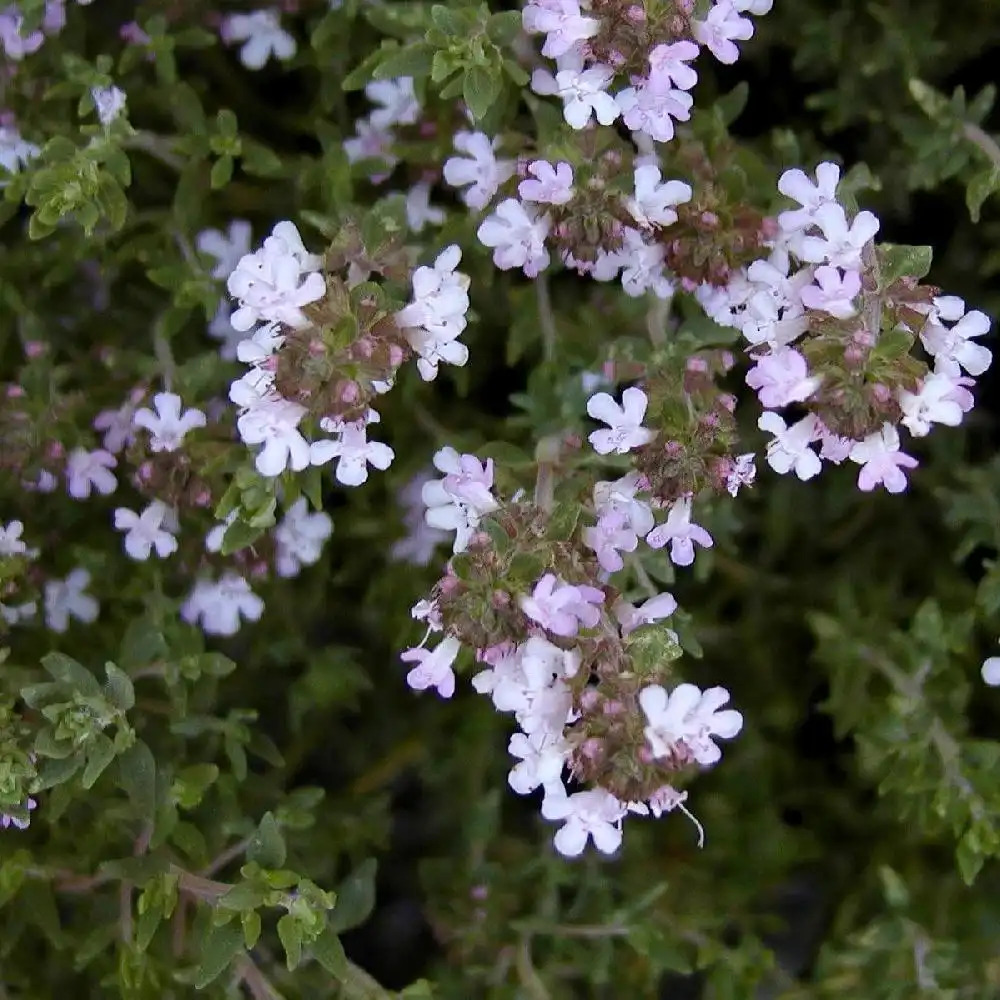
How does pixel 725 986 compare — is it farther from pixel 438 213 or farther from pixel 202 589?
pixel 438 213

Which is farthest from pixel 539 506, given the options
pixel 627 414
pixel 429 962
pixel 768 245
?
pixel 429 962

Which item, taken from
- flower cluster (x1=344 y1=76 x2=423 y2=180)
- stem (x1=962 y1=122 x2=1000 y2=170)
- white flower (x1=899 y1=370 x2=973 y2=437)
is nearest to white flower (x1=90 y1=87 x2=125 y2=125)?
flower cluster (x1=344 y1=76 x2=423 y2=180)

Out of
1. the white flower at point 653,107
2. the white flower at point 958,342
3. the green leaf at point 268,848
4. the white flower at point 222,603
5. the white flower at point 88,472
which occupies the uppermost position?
the white flower at point 653,107

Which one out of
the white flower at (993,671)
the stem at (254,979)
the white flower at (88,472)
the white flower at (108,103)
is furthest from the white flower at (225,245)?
the white flower at (993,671)

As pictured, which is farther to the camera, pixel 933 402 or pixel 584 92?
pixel 584 92

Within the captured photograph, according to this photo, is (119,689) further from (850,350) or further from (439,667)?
(850,350)

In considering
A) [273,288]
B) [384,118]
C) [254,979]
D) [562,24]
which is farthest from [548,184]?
[254,979]

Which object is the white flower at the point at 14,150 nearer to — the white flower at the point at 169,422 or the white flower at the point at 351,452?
the white flower at the point at 169,422
